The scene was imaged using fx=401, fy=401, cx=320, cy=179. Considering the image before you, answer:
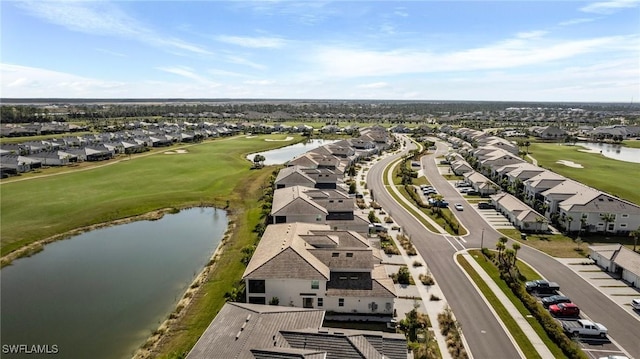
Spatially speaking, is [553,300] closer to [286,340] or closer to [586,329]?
[586,329]

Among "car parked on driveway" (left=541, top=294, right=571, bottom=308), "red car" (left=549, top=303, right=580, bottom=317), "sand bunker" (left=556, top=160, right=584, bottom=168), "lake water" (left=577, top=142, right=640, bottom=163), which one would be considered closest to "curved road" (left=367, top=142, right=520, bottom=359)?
"car parked on driveway" (left=541, top=294, right=571, bottom=308)

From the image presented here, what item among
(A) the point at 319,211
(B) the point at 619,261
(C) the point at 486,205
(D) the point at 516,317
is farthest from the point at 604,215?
(A) the point at 319,211

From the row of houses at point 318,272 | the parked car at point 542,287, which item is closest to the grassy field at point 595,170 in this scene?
the parked car at point 542,287

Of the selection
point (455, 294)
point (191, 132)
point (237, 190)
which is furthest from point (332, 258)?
point (191, 132)

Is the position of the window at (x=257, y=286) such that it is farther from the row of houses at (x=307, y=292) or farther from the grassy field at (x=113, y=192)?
the grassy field at (x=113, y=192)

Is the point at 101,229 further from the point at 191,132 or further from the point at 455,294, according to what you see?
the point at 191,132
